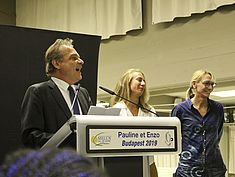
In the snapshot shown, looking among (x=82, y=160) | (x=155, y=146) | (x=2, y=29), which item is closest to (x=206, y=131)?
(x=155, y=146)

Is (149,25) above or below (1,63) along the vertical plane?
above

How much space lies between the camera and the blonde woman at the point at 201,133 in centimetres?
286

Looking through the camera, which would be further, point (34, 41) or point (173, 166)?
point (173, 166)

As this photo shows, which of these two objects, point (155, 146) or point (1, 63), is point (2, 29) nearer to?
point (1, 63)

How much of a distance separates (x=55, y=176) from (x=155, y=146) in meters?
1.28

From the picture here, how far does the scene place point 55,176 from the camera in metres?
0.47

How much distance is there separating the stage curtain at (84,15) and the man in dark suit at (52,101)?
10.4ft

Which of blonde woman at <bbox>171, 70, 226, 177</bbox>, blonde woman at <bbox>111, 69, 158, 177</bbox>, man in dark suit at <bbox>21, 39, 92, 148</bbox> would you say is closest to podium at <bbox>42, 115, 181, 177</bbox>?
man in dark suit at <bbox>21, 39, 92, 148</bbox>

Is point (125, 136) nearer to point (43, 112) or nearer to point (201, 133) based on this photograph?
point (43, 112)

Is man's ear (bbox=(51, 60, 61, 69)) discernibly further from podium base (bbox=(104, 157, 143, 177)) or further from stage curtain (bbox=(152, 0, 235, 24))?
stage curtain (bbox=(152, 0, 235, 24))

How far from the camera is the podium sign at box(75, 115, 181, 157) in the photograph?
156 centimetres

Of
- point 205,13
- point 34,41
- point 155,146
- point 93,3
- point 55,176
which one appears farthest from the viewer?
point 93,3

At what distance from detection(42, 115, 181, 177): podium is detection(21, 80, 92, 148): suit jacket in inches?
11.5

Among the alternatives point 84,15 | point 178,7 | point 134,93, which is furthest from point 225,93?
point 134,93
